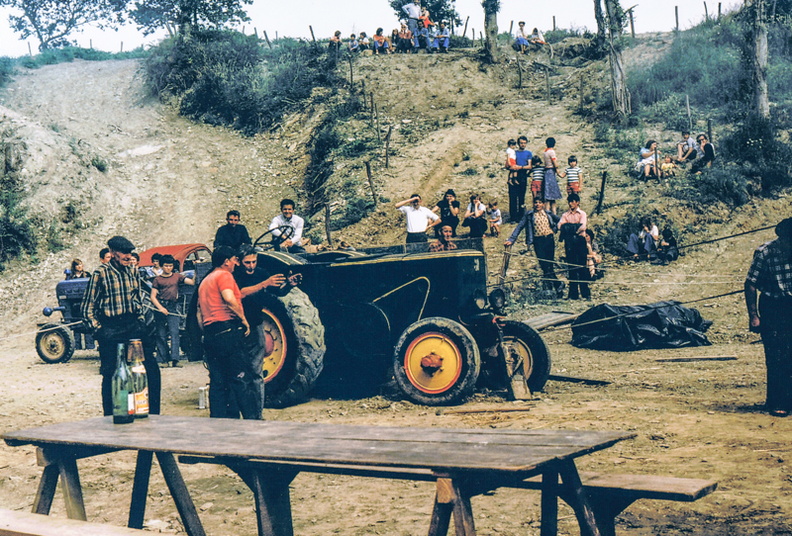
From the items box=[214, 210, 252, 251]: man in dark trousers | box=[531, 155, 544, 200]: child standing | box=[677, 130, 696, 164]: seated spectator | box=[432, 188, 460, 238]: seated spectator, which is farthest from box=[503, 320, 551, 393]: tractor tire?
box=[677, 130, 696, 164]: seated spectator

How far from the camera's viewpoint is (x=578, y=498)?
12.5ft

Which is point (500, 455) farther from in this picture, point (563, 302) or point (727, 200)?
point (727, 200)

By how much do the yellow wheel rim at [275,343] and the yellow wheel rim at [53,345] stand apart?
7.32m

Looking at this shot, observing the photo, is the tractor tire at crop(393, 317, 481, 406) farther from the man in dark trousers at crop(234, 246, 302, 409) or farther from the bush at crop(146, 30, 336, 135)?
the bush at crop(146, 30, 336, 135)

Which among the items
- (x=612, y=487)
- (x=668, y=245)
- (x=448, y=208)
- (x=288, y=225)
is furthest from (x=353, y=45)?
(x=612, y=487)

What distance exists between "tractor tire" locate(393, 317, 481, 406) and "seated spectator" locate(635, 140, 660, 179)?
13.9 meters

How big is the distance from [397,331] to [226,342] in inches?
139

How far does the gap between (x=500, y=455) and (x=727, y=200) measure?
18145 millimetres

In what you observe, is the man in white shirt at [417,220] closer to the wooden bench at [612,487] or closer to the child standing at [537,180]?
the child standing at [537,180]

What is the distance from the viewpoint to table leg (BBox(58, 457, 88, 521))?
490 cm

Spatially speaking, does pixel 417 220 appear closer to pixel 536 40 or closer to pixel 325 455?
pixel 325 455

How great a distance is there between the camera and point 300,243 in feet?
37.2

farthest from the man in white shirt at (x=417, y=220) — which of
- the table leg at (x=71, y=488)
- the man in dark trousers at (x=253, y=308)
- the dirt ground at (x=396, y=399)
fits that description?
the table leg at (x=71, y=488)

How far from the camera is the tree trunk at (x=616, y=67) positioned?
2456cm
